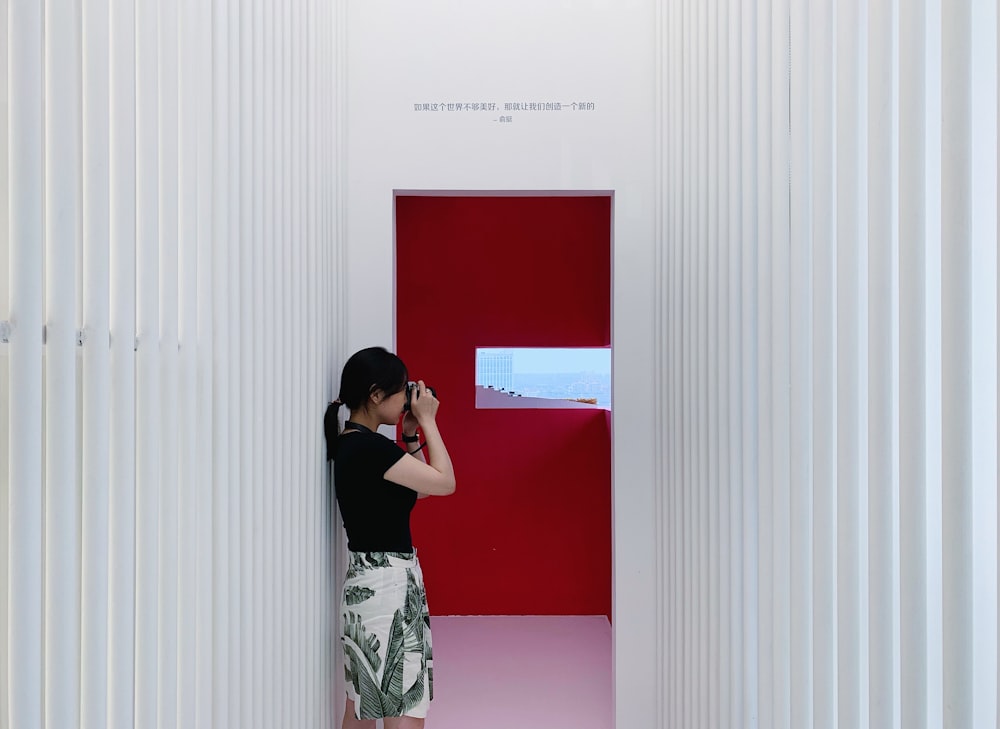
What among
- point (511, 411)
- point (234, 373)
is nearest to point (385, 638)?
point (234, 373)

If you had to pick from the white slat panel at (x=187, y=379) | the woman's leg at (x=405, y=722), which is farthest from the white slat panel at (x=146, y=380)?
the woman's leg at (x=405, y=722)

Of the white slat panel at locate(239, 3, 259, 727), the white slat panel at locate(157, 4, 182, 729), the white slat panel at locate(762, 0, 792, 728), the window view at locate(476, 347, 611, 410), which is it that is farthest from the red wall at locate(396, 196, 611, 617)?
the white slat panel at locate(157, 4, 182, 729)

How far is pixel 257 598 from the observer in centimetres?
225

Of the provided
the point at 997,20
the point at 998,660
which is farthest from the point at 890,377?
the point at 997,20

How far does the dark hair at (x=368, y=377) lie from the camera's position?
285 centimetres

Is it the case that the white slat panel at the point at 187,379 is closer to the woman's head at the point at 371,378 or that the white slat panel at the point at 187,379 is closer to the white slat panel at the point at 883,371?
the woman's head at the point at 371,378

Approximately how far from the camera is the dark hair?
Answer: 285cm

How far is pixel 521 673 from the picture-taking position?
15.2ft

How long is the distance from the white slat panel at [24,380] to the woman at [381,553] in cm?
155

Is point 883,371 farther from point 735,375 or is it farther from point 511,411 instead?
point 511,411

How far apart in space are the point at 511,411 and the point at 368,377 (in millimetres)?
2850

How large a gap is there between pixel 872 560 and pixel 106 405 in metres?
1.46

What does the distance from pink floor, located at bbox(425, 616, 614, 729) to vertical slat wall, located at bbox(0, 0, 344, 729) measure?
1.50 metres

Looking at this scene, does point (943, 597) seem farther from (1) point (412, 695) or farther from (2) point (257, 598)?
(1) point (412, 695)
